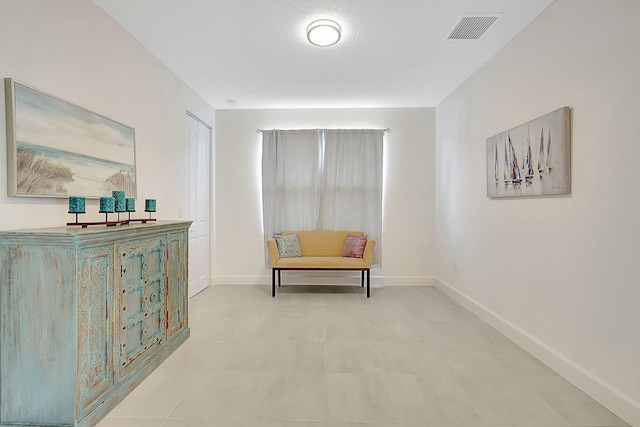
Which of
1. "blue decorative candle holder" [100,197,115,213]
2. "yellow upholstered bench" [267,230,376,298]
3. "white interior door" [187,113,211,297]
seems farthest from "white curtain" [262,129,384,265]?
"blue decorative candle holder" [100,197,115,213]

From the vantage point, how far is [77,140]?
2270mm

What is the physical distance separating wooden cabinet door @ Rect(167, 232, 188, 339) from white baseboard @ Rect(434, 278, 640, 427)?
9.77ft

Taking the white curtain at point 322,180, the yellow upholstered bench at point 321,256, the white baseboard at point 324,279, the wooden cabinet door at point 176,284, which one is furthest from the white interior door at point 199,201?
the wooden cabinet door at point 176,284

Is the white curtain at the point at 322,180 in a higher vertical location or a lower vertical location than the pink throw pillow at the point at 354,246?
higher

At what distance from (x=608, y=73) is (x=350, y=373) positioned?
2583 mm

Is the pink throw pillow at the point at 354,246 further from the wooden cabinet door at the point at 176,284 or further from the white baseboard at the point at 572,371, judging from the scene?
the wooden cabinet door at the point at 176,284

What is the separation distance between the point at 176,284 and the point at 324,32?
98.4 inches

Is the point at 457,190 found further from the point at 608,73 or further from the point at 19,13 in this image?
the point at 19,13

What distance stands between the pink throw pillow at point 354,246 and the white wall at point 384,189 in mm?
588

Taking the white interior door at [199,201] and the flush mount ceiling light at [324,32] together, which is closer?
the flush mount ceiling light at [324,32]

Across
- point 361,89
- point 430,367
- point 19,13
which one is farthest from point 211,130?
point 430,367

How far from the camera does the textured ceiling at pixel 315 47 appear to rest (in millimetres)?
2543

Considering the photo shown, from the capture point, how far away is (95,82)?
2.48 meters

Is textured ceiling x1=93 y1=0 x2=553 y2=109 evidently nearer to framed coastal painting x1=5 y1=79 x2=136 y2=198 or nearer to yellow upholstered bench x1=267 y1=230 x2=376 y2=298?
framed coastal painting x1=5 y1=79 x2=136 y2=198
